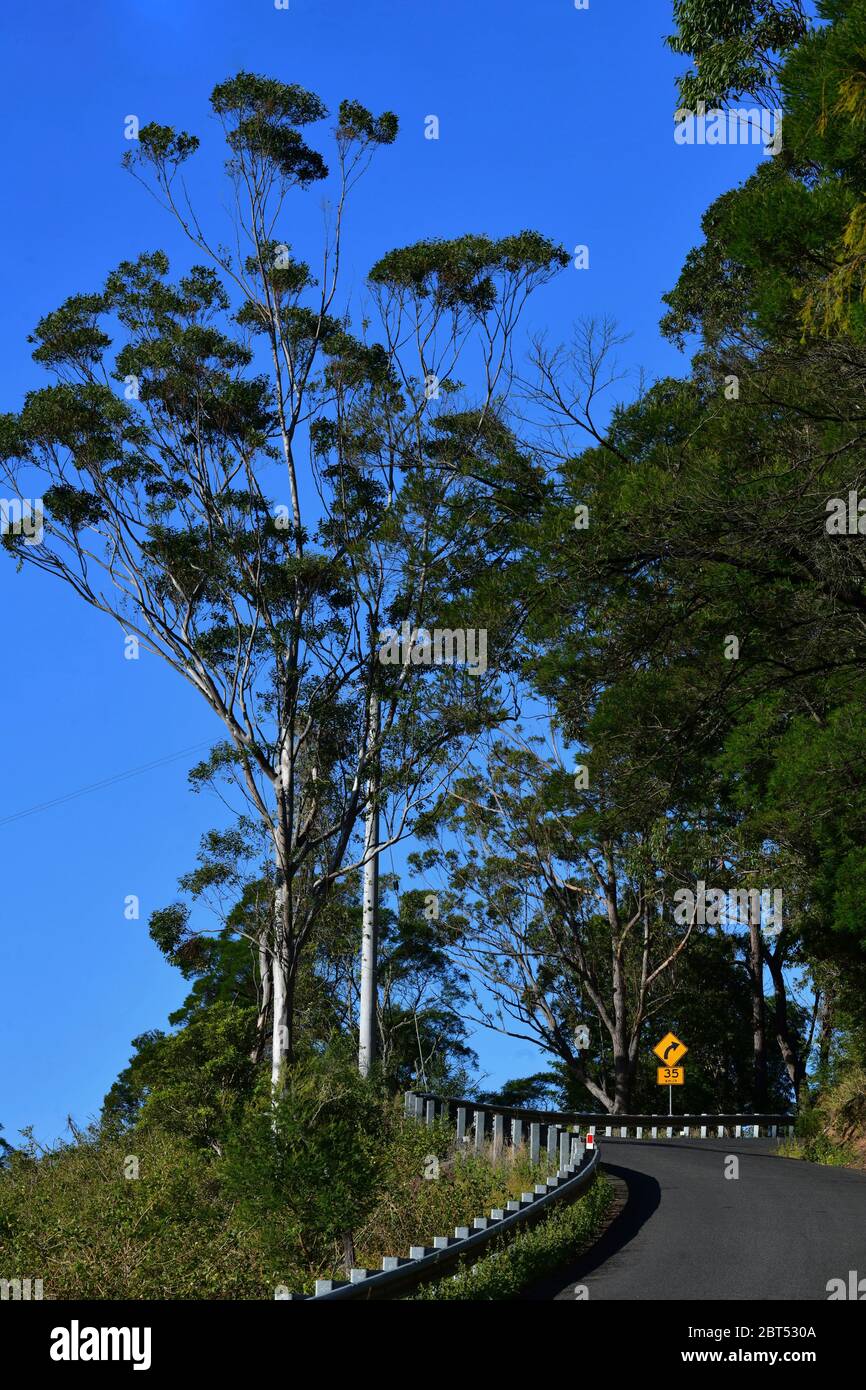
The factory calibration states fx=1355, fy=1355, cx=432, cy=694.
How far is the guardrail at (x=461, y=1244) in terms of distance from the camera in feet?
29.8

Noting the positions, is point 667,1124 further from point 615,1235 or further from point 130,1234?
point 130,1234

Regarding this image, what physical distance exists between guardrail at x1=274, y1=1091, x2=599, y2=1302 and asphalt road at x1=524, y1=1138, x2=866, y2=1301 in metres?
0.64

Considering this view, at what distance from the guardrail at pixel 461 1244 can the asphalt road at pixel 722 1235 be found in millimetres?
636

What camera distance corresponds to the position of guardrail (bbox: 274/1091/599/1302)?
908 centimetres

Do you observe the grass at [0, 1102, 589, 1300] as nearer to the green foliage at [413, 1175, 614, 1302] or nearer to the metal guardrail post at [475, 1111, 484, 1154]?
the metal guardrail post at [475, 1111, 484, 1154]

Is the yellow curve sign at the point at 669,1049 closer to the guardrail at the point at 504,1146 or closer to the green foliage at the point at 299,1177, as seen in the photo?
the guardrail at the point at 504,1146

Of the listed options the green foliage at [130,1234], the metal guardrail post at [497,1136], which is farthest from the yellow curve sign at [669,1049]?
the green foliage at [130,1234]

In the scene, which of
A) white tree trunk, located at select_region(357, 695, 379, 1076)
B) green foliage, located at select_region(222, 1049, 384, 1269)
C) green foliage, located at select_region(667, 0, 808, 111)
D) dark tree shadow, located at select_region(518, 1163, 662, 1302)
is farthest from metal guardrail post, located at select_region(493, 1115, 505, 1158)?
green foliage, located at select_region(667, 0, 808, 111)

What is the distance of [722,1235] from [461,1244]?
442 cm

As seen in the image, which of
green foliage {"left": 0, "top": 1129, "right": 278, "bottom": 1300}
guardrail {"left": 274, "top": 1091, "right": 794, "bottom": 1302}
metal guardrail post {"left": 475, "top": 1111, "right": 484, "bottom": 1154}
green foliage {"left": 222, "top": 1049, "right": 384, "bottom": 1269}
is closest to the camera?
guardrail {"left": 274, "top": 1091, "right": 794, "bottom": 1302}

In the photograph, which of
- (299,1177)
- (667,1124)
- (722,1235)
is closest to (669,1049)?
(667,1124)
